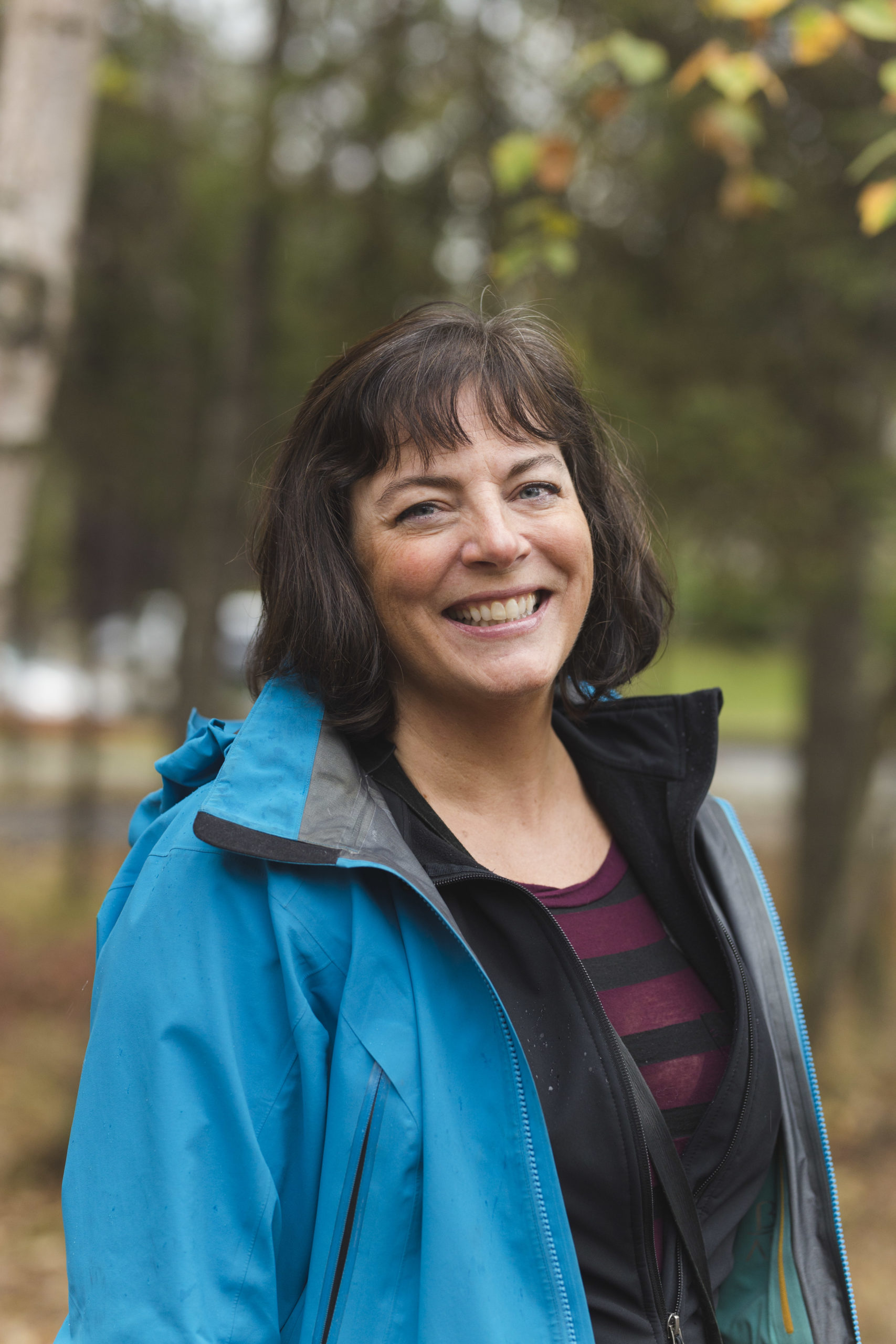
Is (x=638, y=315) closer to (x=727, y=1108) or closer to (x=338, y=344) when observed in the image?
(x=338, y=344)

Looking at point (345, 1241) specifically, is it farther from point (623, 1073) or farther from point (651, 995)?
point (651, 995)

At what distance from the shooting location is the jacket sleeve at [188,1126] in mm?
1269

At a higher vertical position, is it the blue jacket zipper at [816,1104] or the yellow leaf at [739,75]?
the yellow leaf at [739,75]

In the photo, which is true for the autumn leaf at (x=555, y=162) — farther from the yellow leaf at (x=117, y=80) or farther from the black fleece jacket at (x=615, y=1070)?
the black fleece jacket at (x=615, y=1070)

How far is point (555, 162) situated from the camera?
131 inches

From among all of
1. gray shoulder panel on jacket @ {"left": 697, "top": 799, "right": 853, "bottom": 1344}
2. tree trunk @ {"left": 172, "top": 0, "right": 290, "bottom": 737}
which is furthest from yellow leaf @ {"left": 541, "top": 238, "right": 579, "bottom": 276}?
tree trunk @ {"left": 172, "top": 0, "right": 290, "bottom": 737}

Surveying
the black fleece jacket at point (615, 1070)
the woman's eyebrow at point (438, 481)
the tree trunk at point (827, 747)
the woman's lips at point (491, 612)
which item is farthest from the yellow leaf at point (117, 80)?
the tree trunk at point (827, 747)

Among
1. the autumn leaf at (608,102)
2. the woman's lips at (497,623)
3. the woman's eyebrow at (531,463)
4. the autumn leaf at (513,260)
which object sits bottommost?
the woman's lips at (497,623)

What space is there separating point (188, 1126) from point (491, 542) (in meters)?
0.83

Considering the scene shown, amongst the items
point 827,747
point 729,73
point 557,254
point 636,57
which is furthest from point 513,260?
point 827,747

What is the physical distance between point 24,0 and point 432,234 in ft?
11.3

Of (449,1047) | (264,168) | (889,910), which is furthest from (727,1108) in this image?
(889,910)

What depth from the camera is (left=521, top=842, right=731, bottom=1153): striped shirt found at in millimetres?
1588

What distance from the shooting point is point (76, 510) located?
10180 millimetres
